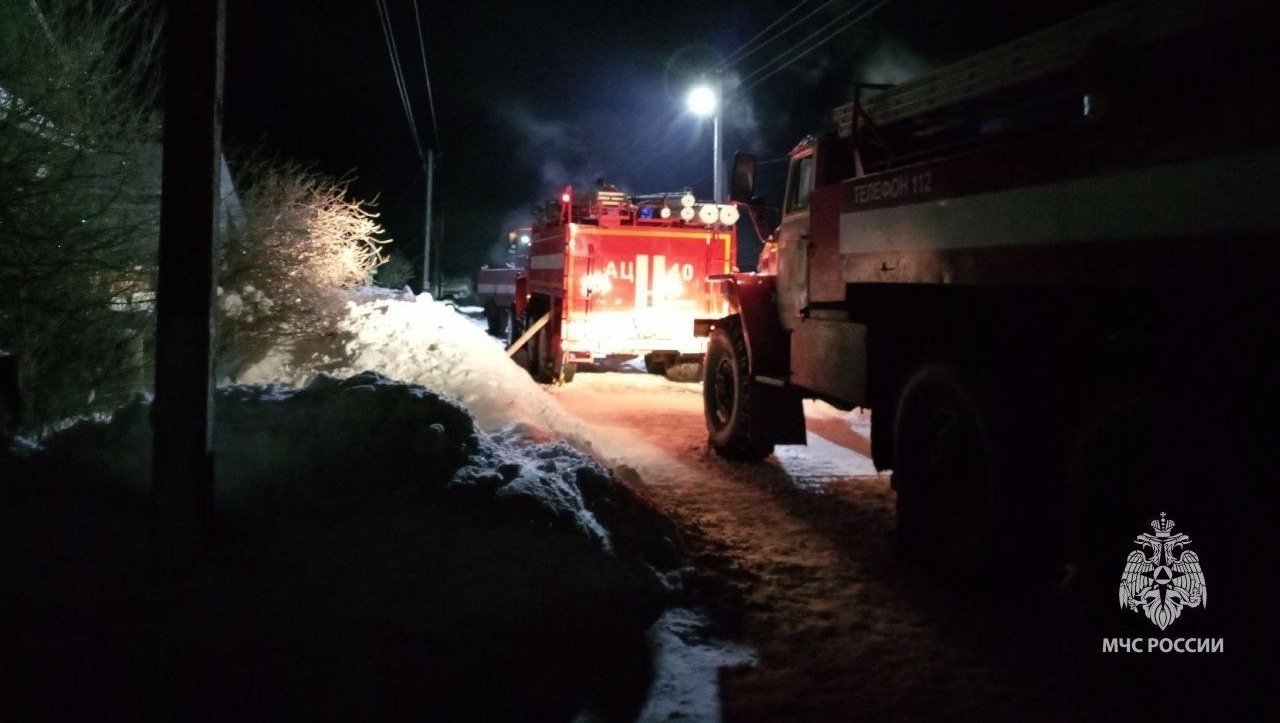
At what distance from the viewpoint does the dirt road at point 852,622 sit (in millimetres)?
4176

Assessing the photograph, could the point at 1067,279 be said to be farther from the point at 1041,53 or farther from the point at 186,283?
the point at 186,283

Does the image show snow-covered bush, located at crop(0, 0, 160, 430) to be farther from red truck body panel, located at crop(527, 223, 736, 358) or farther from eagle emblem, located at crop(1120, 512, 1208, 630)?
red truck body panel, located at crop(527, 223, 736, 358)

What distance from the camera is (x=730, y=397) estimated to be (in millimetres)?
9969

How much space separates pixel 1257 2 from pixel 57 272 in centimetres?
744

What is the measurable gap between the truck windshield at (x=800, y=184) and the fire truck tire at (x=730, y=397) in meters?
1.53

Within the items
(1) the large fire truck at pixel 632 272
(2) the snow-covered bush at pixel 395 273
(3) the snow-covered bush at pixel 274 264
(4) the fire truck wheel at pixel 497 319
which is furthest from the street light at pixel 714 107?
(2) the snow-covered bush at pixel 395 273

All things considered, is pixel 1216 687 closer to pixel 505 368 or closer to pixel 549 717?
pixel 549 717

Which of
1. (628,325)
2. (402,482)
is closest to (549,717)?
(402,482)

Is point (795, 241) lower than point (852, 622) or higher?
higher

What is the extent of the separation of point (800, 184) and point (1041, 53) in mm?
3786

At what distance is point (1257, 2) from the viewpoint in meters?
3.68

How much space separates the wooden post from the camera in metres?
4.18

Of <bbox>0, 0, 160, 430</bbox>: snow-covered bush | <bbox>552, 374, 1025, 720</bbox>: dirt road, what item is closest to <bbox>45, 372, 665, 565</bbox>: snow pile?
<bbox>552, 374, 1025, 720</bbox>: dirt road

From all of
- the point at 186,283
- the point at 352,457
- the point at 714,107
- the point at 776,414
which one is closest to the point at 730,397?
the point at 776,414
